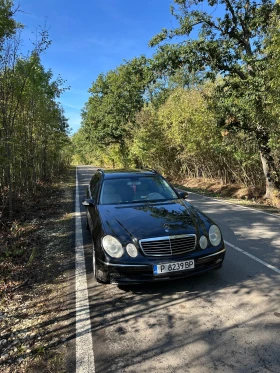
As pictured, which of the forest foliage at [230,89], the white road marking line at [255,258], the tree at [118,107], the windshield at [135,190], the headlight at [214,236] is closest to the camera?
the headlight at [214,236]

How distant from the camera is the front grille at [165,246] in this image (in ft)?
11.2

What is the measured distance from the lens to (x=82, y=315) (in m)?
→ 3.21

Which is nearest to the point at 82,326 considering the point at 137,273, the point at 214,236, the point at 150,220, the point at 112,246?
the point at 137,273

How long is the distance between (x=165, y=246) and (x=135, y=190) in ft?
5.69

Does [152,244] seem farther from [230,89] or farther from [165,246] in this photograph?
[230,89]

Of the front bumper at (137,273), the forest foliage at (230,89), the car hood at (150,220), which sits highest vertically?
the forest foliage at (230,89)

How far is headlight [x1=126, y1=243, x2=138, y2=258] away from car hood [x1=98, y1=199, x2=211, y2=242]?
93mm

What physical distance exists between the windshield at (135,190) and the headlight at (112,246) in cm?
120

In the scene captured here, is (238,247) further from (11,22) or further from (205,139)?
(205,139)

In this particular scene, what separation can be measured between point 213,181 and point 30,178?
11.5 m

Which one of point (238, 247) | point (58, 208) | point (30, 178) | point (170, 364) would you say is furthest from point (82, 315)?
point (30, 178)

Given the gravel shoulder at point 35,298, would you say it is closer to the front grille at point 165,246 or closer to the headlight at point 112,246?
the headlight at point 112,246

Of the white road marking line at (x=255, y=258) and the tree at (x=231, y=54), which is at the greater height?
the tree at (x=231, y=54)

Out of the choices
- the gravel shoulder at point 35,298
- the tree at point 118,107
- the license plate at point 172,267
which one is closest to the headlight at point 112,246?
the license plate at point 172,267
